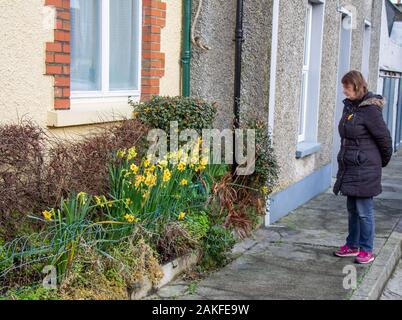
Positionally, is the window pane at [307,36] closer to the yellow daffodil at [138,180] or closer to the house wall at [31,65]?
the house wall at [31,65]

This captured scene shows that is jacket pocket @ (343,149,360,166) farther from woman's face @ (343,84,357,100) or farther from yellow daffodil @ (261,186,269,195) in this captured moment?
yellow daffodil @ (261,186,269,195)

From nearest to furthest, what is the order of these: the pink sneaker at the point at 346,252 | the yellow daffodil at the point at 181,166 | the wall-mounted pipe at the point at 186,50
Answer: the yellow daffodil at the point at 181,166 → the pink sneaker at the point at 346,252 → the wall-mounted pipe at the point at 186,50

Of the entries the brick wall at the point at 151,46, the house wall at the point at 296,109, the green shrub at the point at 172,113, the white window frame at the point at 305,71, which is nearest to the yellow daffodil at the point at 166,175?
the green shrub at the point at 172,113

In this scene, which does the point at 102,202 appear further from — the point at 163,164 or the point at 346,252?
the point at 346,252

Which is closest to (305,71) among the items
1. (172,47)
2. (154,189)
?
(172,47)

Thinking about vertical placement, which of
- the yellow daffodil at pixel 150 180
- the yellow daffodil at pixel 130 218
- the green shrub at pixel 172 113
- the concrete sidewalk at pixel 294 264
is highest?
the green shrub at pixel 172 113

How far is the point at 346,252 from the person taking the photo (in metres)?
6.14

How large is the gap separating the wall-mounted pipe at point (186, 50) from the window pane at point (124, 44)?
0.72 meters

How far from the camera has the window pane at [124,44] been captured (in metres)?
6.22

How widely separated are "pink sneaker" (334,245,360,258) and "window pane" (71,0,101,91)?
282 centimetres

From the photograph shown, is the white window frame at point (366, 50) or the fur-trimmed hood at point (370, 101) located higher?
the white window frame at point (366, 50)

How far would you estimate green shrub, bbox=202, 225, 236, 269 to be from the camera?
5.49 meters

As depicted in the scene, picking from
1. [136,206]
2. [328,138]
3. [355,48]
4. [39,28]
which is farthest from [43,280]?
[355,48]
